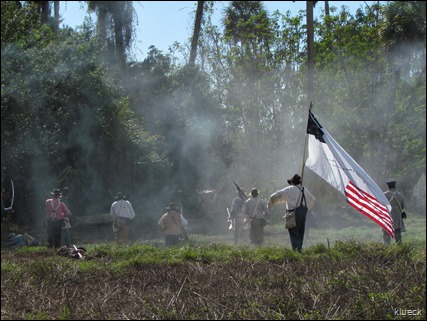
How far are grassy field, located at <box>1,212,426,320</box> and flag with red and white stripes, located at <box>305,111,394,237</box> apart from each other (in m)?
0.74

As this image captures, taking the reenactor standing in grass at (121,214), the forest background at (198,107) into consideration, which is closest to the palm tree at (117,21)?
the forest background at (198,107)

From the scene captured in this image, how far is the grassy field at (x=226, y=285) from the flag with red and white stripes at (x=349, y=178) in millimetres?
740

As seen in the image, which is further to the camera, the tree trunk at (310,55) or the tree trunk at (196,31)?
the tree trunk at (196,31)

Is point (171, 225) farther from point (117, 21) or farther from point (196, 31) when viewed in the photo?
point (196, 31)

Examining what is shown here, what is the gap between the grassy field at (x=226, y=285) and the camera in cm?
650

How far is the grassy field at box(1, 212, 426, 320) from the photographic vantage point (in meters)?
6.50

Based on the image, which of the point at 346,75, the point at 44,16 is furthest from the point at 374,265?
the point at 44,16

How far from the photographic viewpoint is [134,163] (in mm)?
22188

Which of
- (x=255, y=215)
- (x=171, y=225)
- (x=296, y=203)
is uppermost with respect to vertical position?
(x=296, y=203)

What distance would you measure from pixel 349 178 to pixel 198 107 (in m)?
19.7

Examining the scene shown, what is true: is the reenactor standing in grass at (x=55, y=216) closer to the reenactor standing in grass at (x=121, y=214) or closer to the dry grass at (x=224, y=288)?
the reenactor standing in grass at (x=121, y=214)

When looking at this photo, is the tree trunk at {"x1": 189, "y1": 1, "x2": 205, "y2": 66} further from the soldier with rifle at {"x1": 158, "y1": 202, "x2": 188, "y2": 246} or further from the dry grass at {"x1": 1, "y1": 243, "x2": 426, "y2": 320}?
the dry grass at {"x1": 1, "y1": 243, "x2": 426, "y2": 320}

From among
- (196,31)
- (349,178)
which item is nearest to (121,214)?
(349,178)

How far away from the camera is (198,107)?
92.8 feet
